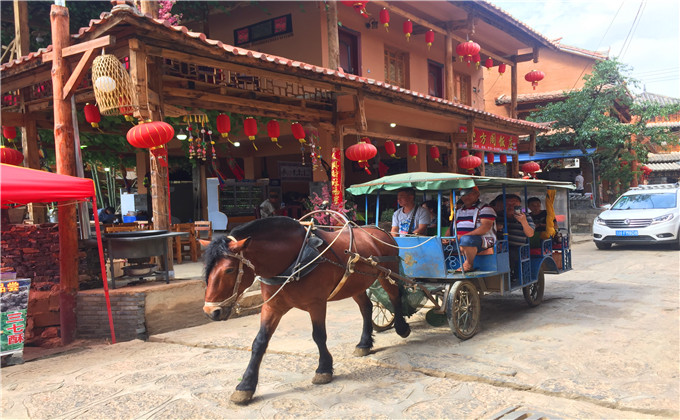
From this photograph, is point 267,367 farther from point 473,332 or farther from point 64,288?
point 64,288

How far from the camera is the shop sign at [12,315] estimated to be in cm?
554

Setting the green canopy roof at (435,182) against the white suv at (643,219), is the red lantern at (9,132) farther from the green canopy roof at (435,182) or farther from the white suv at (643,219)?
the white suv at (643,219)

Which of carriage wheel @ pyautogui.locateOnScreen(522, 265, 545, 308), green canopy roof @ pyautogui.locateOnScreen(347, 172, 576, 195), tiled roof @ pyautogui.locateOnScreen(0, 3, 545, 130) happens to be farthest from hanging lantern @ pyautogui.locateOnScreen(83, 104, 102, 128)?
carriage wheel @ pyautogui.locateOnScreen(522, 265, 545, 308)

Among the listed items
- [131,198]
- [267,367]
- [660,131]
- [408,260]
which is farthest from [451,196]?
[660,131]

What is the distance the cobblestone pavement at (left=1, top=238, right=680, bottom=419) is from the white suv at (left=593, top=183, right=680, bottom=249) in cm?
684

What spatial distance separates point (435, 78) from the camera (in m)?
17.1

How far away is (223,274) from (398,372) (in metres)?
2.07

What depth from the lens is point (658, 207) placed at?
44.3 ft

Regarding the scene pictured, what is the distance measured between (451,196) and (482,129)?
10042mm

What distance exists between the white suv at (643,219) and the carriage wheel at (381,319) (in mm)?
9596

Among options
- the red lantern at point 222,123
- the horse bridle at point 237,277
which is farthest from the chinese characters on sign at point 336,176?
the horse bridle at point 237,277

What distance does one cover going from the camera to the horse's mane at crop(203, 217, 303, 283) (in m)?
3.84

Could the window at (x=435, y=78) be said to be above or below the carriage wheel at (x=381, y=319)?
above

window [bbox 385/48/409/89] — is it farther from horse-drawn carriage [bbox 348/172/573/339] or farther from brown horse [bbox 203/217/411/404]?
brown horse [bbox 203/217/411/404]
